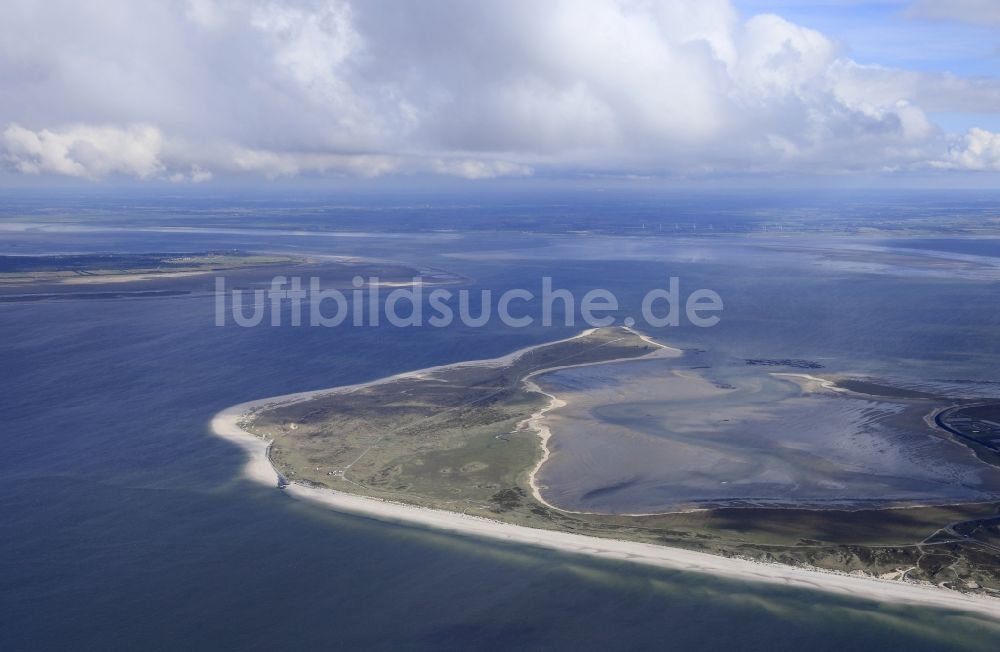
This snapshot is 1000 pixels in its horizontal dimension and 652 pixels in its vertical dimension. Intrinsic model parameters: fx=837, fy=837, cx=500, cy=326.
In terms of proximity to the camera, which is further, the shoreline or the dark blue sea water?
the shoreline

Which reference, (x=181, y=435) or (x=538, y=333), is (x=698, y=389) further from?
(x=181, y=435)

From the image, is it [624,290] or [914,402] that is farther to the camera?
[624,290]

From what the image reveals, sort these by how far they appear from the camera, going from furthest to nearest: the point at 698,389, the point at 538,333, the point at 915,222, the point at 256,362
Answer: the point at 915,222 < the point at 538,333 < the point at 256,362 < the point at 698,389

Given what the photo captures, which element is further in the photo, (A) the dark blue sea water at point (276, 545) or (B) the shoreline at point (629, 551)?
(B) the shoreline at point (629, 551)

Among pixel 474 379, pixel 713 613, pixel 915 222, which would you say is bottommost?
pixel 713 613

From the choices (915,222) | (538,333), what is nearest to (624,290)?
(538,333)
